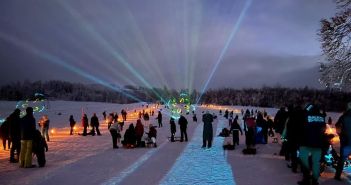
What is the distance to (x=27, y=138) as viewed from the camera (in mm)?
12711

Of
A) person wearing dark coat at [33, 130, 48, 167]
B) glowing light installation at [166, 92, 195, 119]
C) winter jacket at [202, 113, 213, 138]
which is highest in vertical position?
glowing light installation at [166, 92, 195, 119]

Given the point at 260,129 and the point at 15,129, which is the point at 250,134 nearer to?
the point at 260,129

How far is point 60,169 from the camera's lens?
483 inches

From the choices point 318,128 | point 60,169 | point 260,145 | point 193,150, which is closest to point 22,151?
point 60,169

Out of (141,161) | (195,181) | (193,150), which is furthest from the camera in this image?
(193,150)

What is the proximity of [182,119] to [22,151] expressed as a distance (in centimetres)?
996

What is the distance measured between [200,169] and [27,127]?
18.9 feet

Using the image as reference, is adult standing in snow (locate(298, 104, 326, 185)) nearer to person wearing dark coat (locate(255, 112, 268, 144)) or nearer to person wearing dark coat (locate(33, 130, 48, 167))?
person wearing dark coat (locate(33, 130, 48, 167))

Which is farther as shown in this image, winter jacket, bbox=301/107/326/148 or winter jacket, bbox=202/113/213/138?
winter jacket, bbox=202/113/213/138

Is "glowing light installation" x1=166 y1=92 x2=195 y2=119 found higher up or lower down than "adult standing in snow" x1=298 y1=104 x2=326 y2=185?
higher up

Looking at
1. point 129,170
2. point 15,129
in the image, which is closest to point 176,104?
point 15,129

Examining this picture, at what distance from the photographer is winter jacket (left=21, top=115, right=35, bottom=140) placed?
12.7 meters

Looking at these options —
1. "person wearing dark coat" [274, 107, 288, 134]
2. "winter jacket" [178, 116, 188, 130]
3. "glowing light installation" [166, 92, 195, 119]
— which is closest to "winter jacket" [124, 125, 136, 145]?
"winter jacket" [178, 116, 188, 130]

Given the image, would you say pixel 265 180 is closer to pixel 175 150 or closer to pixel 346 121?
pixel 346 121
